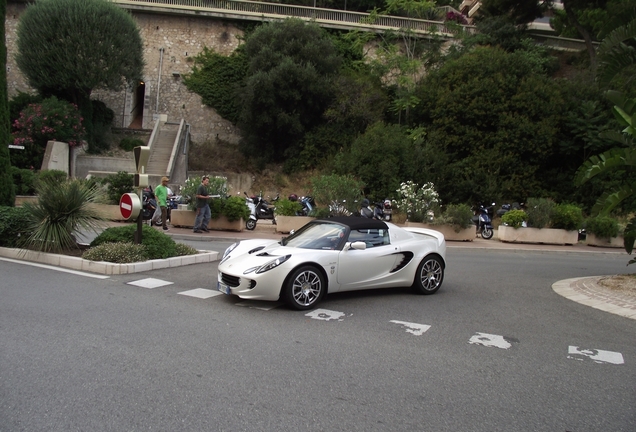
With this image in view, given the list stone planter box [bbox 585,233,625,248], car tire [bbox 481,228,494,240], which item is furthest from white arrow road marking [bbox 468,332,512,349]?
stone planter box [bbox 585,233,625,248]

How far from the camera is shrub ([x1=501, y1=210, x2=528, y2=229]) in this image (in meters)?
19.5

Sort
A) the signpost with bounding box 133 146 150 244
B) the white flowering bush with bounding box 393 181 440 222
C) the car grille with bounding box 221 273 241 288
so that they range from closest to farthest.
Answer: the car grille with bounding box 221 273 241 288
the signpost with bounding box 133 146 150 244
the white flowering bush with bounding box 393 181 440 222

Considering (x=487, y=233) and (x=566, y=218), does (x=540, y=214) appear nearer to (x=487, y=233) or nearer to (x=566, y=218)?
(x=566, y=218)

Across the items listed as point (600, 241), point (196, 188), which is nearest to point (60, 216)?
point (196, 188)

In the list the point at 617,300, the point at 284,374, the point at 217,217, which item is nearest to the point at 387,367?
the point at 284,374

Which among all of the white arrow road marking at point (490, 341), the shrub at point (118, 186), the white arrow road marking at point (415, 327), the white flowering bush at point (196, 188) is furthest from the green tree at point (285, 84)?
the white arrow road marking at point (490, 341)

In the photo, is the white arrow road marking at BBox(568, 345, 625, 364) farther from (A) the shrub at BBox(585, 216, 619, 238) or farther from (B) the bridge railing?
(B) the bridge railing

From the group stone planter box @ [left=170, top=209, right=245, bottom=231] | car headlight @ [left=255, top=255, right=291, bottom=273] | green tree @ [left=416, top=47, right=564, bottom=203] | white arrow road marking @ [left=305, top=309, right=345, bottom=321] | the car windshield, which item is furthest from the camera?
green tree @ [left=416, top=47, right=564, bottom=203]

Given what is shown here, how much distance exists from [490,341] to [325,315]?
2.15 meters

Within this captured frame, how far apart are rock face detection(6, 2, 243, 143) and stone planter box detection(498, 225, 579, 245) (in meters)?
23.6

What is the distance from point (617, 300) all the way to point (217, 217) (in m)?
12.4

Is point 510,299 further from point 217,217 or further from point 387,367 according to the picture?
point 217,217

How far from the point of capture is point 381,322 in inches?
277

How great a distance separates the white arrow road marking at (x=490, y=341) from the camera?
20.4 feet
